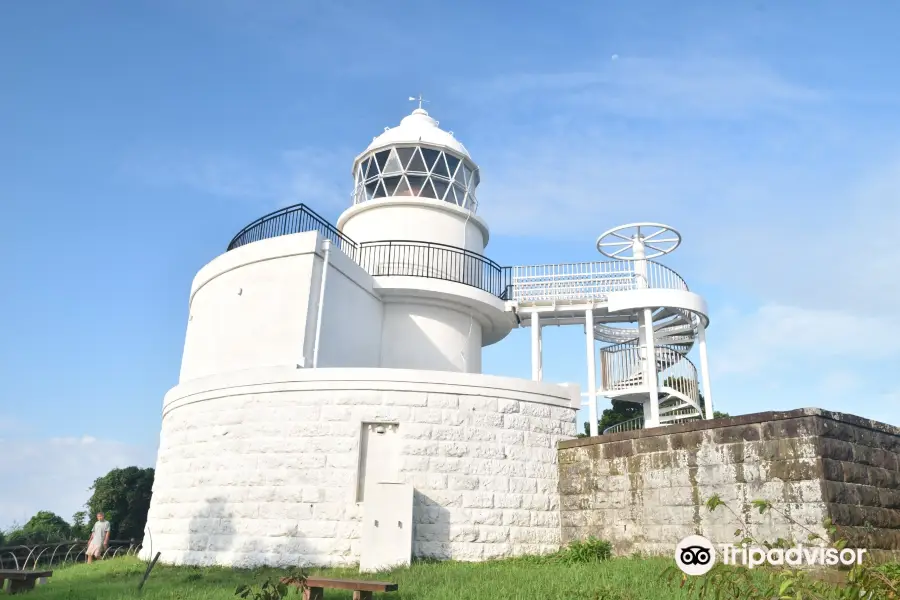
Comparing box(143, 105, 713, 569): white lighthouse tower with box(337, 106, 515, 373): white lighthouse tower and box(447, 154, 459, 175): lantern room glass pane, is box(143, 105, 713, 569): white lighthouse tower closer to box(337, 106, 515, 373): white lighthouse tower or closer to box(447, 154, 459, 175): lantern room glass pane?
box(337, 106, 515, 373): white lighthouse tower

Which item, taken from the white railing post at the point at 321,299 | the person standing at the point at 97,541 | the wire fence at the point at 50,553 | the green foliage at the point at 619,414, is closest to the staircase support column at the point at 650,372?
the white railing post at the point at 321,299

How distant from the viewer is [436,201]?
16.5m

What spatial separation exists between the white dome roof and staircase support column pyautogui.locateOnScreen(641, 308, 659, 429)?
20.8 feet

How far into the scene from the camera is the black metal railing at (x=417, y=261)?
1555 cm

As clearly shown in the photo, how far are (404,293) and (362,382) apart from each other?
432 cm

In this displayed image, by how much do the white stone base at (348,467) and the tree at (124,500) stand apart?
364 inches

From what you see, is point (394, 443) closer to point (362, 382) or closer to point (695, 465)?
point (362, 382)

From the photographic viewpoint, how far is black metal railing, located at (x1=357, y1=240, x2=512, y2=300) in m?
15.6

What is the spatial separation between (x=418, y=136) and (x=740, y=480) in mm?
11832

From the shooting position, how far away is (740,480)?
353 inches

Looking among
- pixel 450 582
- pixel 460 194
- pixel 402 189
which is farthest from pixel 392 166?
pixel 450 582

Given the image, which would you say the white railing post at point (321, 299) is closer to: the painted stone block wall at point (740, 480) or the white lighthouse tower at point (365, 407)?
the white lighthouse tower at point (365, 407)

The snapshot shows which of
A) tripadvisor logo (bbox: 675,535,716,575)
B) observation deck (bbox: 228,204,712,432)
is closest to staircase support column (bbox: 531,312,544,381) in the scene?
observation deck (bbox: 228,204,712,432)

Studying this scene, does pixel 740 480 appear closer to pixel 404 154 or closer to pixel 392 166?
pixel 392 166
